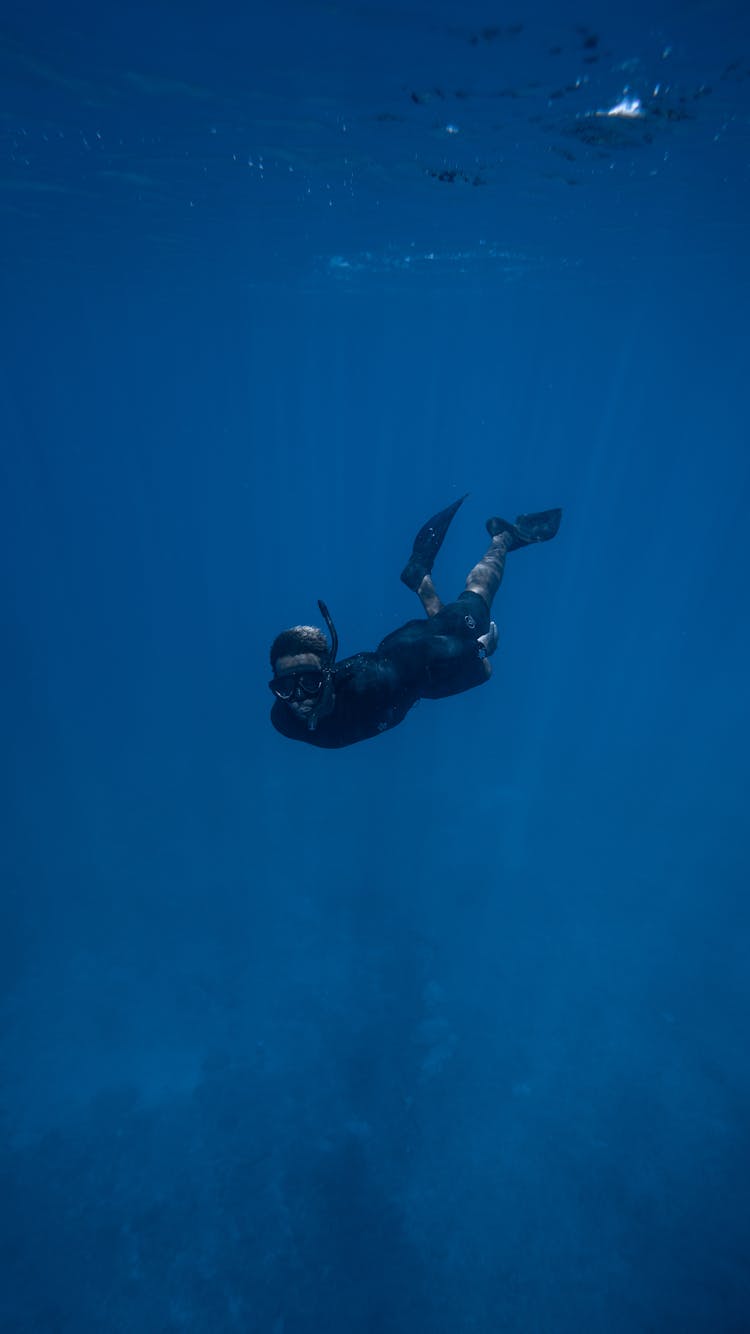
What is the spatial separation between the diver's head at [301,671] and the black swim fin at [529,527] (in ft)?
11.2

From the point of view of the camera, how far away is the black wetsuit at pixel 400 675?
4625 mm

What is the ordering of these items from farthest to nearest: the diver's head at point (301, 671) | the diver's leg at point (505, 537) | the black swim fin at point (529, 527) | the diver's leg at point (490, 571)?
the black swim fin at point (529, 527), the diver's leg at point (505, 537), the diver's leg at point (490, 571), the diver's head at point (301, 671)

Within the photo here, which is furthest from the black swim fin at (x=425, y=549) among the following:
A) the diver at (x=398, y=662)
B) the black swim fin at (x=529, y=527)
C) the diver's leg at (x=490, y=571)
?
the black swim fin at (x=529, y=527)

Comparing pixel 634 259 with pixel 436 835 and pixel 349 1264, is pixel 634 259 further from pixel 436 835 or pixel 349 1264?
pixel 349 1264

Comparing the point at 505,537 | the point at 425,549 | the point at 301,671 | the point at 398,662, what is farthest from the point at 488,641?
the point at 301,671

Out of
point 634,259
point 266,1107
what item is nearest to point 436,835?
point 266,1107

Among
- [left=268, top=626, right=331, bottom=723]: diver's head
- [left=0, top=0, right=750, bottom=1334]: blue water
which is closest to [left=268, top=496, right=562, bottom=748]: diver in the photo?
[left=268, top=626, right=331, bottom=723]: diver's head

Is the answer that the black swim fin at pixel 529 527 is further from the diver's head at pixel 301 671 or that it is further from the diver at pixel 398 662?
the diver's head at pixel 301 671

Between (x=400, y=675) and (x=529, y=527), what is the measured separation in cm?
292

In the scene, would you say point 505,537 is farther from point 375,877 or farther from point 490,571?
point 375,877

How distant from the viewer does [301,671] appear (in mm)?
4145

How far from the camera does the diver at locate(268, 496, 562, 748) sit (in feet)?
13.9

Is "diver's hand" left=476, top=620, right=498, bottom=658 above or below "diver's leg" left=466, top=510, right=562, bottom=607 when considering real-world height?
below

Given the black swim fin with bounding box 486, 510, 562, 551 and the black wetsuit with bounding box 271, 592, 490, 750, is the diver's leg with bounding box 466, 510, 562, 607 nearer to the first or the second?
the black swim fin with bounding box 486, 510, 562, 551
